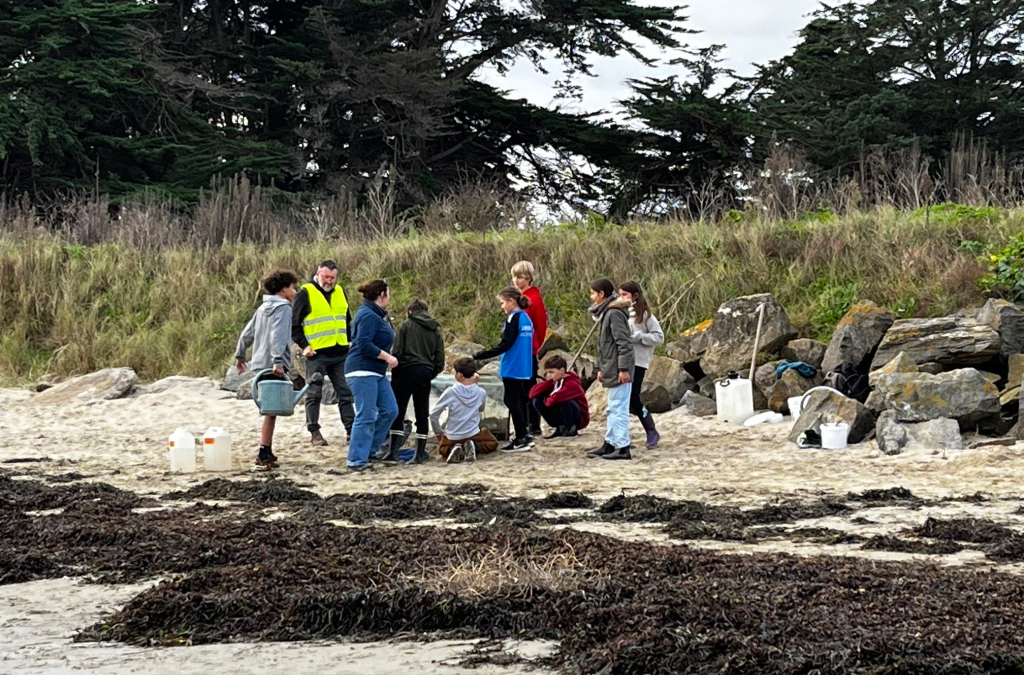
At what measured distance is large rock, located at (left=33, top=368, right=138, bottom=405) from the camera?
59.6 ft

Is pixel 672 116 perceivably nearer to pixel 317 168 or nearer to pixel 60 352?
pixel 317 168

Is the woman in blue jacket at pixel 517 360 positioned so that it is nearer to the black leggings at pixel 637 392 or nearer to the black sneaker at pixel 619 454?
the black sneaker at pixel 619 454

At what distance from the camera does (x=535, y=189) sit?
34750mm

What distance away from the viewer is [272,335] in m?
12.5

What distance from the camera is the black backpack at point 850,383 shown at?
1451cm

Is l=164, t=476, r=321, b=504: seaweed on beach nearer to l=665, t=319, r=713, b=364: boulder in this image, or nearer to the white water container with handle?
the white water container with handle

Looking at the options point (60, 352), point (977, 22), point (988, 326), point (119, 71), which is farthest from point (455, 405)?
point (119, 71)

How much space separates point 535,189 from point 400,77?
4879mm

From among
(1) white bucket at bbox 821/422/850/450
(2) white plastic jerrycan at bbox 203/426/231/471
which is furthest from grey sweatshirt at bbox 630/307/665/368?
(2) white plastic jerrycan at bbox 203/426/231/471

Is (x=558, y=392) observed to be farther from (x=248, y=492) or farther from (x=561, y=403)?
(x=248, y=492)

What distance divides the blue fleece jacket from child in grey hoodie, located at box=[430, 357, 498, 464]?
890mm

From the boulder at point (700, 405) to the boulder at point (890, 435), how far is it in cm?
268

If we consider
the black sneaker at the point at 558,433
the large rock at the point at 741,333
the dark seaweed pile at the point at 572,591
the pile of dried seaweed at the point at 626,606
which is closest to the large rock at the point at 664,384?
the large rock at the point at 741,333

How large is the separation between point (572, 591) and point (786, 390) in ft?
30.9
